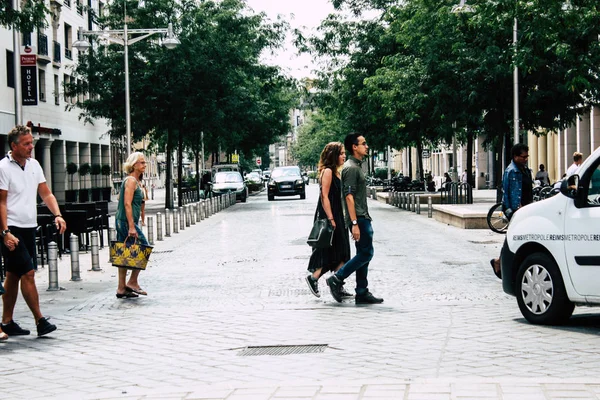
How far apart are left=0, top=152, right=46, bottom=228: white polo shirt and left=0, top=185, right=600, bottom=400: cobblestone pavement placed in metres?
1.09

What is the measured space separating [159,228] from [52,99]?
83.8 ft

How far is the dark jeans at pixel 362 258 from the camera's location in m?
10.3

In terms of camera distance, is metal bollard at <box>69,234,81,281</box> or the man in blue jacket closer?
the man in blue jacket

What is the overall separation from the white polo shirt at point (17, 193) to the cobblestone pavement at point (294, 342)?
1.09 meters

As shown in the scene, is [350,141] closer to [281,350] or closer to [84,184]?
[281,350]

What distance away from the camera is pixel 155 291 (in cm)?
1246

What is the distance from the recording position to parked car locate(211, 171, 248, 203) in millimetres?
49469

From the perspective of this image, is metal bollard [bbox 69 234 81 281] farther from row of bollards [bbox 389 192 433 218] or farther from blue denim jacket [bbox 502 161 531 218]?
row of bollards [bbox 389 192 433 218]

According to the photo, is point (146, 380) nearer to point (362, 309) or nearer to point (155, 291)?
point (362, 309)

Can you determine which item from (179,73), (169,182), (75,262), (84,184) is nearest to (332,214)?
(75,262)

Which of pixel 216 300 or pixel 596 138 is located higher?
pixel 596 138

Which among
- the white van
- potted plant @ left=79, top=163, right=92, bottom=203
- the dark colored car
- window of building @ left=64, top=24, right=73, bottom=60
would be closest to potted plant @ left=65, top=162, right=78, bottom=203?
potted plant @ left=79, top=163, right=92, bottom=203

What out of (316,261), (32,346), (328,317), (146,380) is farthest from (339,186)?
(146,380)

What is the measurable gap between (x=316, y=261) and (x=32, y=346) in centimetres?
362
